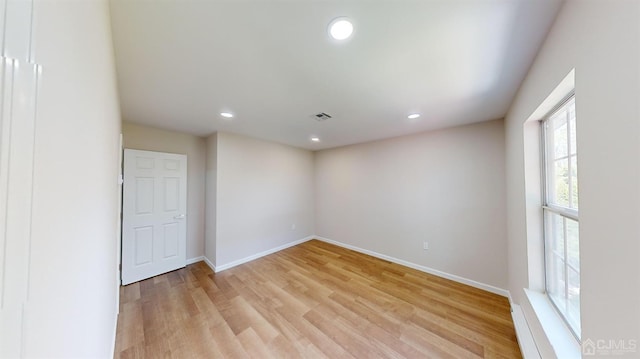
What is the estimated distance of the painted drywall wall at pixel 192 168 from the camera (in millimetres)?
2986

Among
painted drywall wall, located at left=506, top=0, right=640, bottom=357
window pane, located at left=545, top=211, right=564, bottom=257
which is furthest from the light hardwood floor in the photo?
painted drywall wall, located at left=506, top=0, right=640, bottom=357

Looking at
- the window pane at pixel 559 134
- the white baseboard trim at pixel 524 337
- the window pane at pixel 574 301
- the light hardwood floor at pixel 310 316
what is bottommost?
the light hardwood floor at pixel 310 316

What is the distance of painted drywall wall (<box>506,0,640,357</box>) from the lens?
2.09ft

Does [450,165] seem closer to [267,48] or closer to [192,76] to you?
[267,48]

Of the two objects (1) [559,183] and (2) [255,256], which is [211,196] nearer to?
(2) [255,256]

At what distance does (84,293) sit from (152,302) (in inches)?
84.9

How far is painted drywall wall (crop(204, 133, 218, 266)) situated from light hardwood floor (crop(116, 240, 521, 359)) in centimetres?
35

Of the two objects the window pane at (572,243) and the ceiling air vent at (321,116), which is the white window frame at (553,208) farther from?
the ceiling air vent at (321,116)

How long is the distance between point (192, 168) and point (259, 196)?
120cm

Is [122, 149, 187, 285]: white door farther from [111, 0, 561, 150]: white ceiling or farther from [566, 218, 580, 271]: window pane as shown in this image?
[566, 218, 580, 271]: window pane

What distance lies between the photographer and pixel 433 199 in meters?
3.00

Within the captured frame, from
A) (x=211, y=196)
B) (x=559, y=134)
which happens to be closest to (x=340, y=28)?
(x=559, y=134)

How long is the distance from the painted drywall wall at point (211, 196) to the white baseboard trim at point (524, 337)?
11.7 feet

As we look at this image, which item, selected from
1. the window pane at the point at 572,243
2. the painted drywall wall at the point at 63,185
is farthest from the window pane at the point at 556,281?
the painted drywall wall at the point at 63,185
